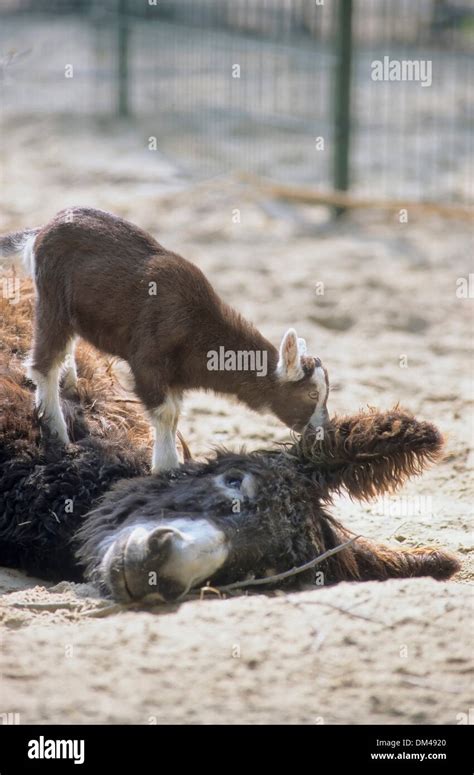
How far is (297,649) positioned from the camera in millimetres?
3109

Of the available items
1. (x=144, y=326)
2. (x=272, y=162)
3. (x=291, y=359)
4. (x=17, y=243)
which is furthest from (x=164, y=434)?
(x=272, y=162)

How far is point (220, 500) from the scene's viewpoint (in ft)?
11.9

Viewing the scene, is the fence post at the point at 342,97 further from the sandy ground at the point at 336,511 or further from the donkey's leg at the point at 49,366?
the donkey's leg at the point at 49,366

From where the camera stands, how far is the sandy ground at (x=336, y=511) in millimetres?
2916

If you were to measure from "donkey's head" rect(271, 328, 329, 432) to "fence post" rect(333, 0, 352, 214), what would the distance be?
5280mm

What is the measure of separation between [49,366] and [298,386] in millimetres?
979

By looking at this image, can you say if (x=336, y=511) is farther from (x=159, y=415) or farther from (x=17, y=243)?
(x=17, y=243)

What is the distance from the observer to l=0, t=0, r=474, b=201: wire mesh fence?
10445 millimetres

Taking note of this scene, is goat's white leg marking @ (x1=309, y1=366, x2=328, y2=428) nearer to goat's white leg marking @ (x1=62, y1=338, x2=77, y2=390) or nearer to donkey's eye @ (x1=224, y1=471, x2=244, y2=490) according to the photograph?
donkey's eye @ (x1=224, y1=471, x2=244, y2=490)

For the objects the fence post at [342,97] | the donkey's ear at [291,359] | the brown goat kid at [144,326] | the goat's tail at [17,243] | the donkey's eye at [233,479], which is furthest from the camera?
the fence post at [342,97]

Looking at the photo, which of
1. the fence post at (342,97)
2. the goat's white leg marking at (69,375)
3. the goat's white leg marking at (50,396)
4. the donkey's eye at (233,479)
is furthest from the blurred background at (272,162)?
the donkey's eye at (233,479)

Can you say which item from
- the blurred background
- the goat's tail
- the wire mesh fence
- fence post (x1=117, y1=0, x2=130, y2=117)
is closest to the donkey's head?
the blurred background

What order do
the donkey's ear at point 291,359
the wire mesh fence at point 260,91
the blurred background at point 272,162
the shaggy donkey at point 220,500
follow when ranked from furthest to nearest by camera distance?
the wire mesh fence at point 260,91 → the blurred background at point 272,162 → the donkey's ear at point 291,359 → the shaggy donkey at point 220,500

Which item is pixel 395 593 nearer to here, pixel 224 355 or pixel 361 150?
pixel 224 355
